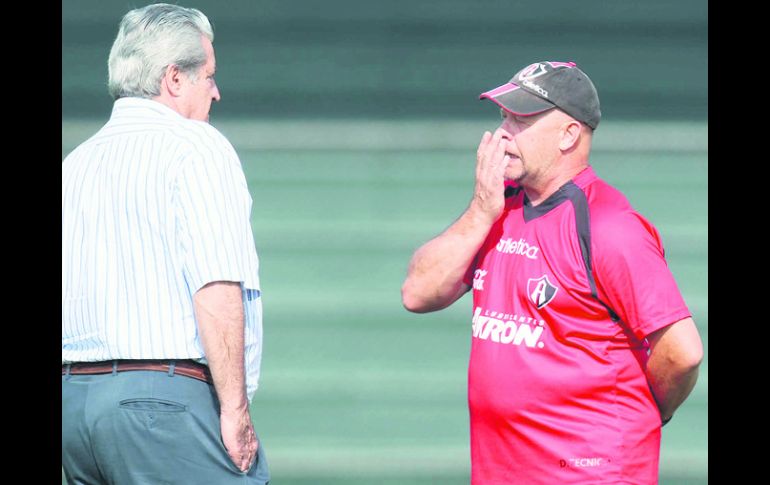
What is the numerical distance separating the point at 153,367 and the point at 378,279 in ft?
7.43

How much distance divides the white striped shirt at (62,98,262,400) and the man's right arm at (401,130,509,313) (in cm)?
53

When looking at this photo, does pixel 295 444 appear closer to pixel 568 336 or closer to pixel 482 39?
pixel 482 39

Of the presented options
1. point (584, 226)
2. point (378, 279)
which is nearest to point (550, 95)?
point (584, 226)

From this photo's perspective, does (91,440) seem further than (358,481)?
No

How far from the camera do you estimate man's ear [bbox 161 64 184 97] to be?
2936 mm

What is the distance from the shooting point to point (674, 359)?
275 centimetres

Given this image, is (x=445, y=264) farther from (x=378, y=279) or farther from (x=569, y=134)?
(x=378, y=279)

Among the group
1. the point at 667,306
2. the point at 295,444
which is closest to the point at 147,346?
the point at 667,306

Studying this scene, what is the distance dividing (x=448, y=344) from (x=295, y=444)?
0.86m

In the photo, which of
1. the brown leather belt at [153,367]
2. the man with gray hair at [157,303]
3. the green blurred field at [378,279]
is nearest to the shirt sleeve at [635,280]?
the man with gray hair at [157,303]

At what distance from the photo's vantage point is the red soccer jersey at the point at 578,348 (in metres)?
2.71

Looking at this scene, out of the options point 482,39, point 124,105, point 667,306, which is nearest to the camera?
point 667,306

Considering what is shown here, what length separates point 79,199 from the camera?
9.38 ft

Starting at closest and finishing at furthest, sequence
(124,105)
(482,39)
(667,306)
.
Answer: (667,306) → (124,105) → (482,39)
